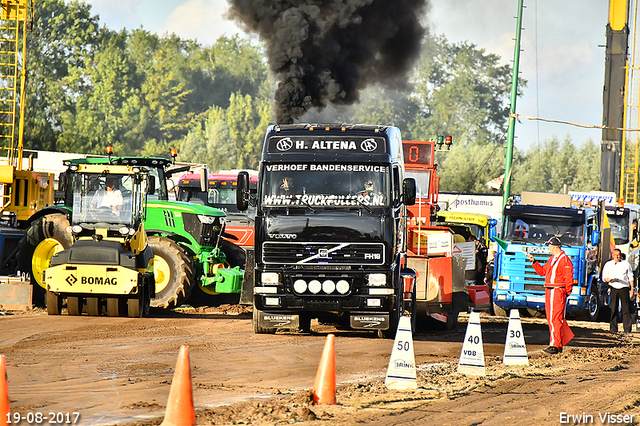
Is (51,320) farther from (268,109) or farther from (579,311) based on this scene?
(268,109)

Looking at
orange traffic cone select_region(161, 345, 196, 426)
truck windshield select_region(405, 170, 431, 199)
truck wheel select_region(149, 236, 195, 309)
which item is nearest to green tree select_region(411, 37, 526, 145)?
truck windshield select_region(405, 170, 431, 199)

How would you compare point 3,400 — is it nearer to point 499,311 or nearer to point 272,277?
point 272,277

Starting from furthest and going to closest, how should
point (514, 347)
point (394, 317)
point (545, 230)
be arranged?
point (545, 230), point (394, 317), point (514, 347)

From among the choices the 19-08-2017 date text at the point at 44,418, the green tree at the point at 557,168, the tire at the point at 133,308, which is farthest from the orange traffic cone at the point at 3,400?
the green tree at the point at 557,168

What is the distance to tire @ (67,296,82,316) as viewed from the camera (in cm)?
1630

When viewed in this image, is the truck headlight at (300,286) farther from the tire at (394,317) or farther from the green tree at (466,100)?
the green tree at (466,100)

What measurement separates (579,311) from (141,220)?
10943mm

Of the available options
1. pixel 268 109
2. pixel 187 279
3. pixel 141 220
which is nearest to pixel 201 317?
pixel 187 279

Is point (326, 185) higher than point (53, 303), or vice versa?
point (326, 185)

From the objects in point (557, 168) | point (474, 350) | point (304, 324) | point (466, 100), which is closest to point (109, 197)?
point (304, 324)

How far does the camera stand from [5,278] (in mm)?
17500

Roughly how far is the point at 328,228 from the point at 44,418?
6.46 m

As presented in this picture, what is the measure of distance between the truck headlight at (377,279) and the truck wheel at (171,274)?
5.55 meters

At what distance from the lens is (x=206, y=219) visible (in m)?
18.7
